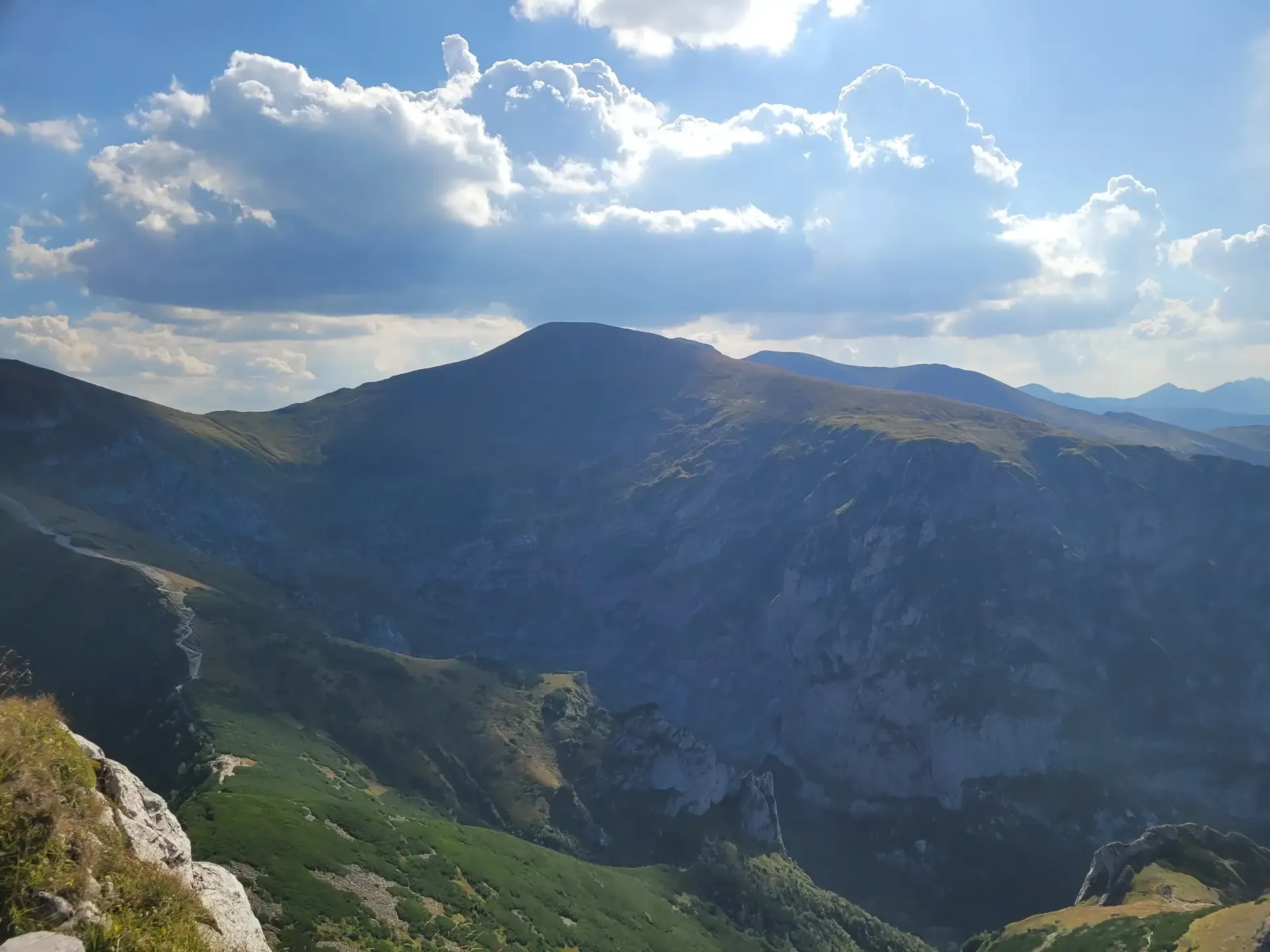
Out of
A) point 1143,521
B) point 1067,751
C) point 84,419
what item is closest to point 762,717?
point 1067,751

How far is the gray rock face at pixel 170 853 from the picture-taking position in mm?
16562

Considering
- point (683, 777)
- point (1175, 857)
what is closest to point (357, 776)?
point (683, 777)

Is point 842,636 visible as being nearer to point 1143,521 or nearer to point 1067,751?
point 1067,751

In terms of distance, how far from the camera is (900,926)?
124 meters

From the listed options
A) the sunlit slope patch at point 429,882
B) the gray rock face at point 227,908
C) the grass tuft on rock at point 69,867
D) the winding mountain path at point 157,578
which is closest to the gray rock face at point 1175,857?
the sunlit slope patch at point 429,882

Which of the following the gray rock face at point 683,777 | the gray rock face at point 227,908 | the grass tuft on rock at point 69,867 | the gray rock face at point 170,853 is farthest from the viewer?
the gray rock face at point 683,777

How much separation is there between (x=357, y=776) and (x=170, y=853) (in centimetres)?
7574

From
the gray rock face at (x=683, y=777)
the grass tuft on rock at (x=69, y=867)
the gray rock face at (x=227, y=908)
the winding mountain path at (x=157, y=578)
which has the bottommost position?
the gray rock face at (x=683, y=777)

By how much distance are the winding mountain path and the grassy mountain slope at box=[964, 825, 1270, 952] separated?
307 feet

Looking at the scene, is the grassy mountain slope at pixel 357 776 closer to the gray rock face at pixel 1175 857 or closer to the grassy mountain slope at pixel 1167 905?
the grassy mountain slope at pixel 1167 905

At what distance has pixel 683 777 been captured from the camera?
119m

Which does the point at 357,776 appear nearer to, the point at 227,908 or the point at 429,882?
the point at 429,882

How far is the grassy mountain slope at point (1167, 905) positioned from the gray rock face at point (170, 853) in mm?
61256

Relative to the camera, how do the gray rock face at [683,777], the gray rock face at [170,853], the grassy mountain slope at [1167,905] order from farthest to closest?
the gray rock face at [683,777] → the grassy mountain slope at [1167,905] → the gray rock face at [170,853]
